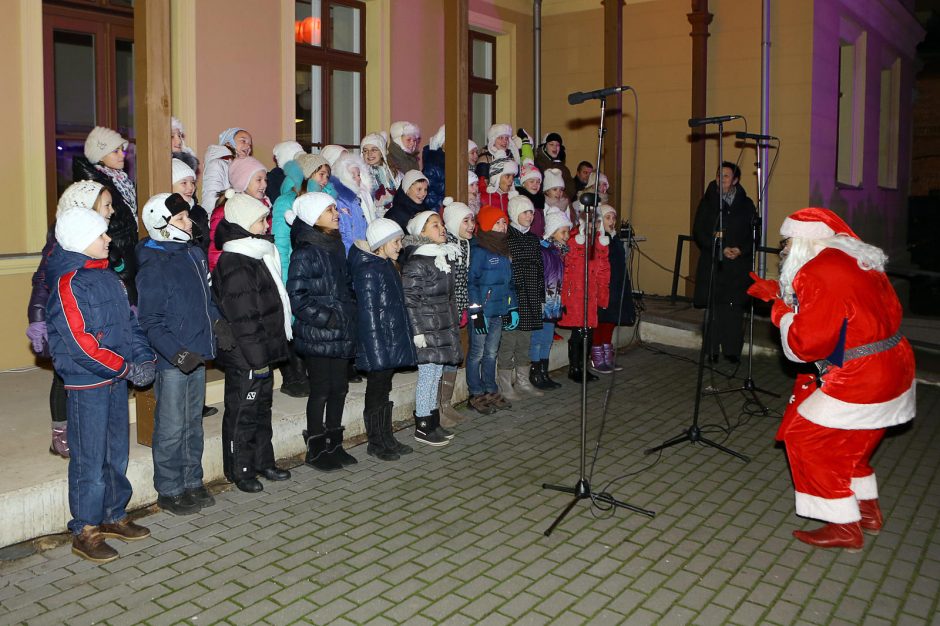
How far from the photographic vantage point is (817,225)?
5246mm

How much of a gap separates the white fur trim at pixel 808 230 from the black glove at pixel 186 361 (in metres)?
3.44

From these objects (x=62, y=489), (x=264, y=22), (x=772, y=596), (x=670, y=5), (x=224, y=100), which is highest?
(x=670, y=5)

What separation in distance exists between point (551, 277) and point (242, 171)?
300 cm

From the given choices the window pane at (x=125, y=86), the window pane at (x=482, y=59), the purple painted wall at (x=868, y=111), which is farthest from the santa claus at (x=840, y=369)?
the window pane at (x=482, y=59)

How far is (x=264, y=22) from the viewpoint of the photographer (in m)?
9.85

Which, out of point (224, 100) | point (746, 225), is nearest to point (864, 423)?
point (746, 225)

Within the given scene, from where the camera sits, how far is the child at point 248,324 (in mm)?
5594

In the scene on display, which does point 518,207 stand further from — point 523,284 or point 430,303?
point 430,303

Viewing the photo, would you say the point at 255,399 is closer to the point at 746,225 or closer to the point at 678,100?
the point at 746,225

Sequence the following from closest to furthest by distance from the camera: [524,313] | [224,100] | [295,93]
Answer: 1. [524,313]
2. [224,100]
3. [295,93]

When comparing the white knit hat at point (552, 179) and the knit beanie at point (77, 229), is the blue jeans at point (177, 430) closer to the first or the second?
the knit beanie at point (77, 229)

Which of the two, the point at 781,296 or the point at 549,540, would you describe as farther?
the point at 781,296

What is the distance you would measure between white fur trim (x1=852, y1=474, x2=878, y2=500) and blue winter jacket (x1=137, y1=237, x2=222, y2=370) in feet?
12.7

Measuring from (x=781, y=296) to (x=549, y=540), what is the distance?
201cm
